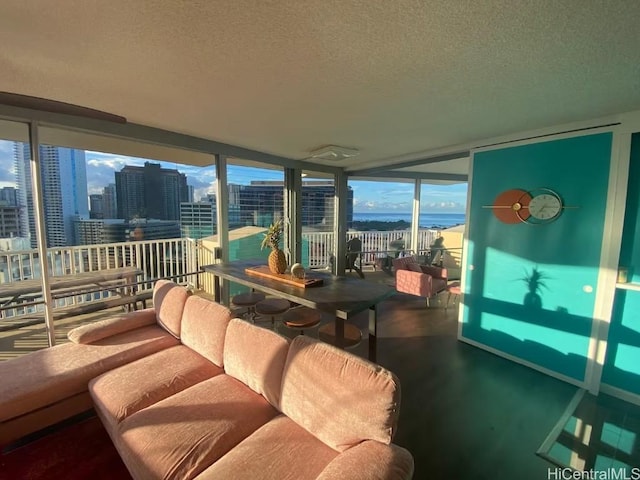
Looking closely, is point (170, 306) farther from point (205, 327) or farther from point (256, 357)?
point (256, 357)

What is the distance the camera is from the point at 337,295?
7.33ft

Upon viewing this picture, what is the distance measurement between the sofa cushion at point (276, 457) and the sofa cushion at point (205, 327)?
771mm

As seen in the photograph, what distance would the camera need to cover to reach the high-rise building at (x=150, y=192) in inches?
126

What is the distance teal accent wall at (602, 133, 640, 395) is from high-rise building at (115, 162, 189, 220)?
4.62 m

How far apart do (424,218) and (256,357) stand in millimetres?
6151

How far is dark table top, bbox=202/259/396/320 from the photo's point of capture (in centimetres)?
202

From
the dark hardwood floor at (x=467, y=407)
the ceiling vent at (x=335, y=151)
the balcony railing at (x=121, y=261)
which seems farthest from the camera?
the ceiling vent at (x=335, y=151)

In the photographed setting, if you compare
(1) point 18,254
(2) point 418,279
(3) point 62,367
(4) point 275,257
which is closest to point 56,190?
(1) point 18,254

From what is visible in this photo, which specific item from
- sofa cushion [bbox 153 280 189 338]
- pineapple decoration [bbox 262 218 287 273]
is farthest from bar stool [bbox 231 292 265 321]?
sofa cushion [bbox 153 280 189 338]

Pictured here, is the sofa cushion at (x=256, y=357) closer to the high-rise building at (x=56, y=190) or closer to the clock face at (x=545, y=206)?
the high-rise building at (x=56, y=190)

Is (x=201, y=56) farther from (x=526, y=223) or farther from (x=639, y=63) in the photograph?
(x=526, y=223)

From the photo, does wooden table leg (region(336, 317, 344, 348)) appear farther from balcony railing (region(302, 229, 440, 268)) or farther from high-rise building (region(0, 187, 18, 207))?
balcony railing (region(302, 229, 440, 268))

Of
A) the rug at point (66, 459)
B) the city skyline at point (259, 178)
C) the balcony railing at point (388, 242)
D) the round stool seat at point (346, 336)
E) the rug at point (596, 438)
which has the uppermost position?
the city skyline at point (259, 178)

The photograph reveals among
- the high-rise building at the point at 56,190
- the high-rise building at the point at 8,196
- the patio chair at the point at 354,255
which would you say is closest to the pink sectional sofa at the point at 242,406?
the high-rise building at the point at 56,190
